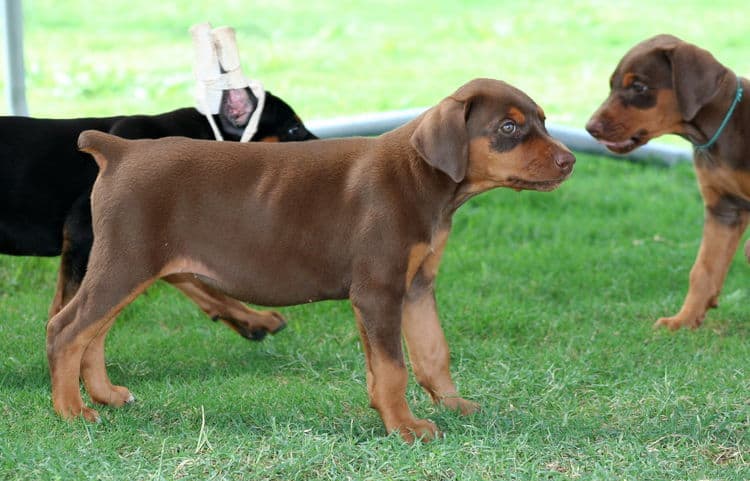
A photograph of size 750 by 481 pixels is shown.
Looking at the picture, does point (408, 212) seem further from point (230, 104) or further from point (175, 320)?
point (175, 320)

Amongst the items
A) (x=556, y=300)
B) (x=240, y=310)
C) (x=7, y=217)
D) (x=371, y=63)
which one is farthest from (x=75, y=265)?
(x=371, y=63)

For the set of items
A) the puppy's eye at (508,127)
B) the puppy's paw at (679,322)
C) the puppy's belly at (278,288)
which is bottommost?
the puppy's paw at (679,322)

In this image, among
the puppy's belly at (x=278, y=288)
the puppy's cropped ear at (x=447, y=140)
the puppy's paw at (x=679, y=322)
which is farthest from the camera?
the puppy's paw at (x=679, y=322)

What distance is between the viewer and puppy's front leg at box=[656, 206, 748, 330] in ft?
22.6

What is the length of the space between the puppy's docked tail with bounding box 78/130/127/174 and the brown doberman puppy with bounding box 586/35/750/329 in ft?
9.21

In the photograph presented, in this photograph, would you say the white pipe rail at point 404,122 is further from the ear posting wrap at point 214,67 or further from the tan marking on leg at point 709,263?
the ear posting wrap at point 214,67

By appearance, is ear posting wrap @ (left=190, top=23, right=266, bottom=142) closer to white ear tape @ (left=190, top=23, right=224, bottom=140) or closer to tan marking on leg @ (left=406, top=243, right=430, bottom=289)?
white ear tape @ (left=190, top=23, right=224, bottom=140)

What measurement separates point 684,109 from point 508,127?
1956 millimetres

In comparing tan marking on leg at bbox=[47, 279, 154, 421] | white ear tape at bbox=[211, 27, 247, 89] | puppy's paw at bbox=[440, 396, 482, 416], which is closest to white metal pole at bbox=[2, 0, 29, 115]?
white ear tape at bbox=[211, 27, 247, 89]

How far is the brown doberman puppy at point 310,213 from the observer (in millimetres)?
4828

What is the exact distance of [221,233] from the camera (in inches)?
195

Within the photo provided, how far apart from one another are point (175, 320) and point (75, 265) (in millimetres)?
1201

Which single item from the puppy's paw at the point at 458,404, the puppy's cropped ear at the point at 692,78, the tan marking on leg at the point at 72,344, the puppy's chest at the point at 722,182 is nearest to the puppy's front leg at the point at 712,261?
the puppy's chest at the point at 722,182

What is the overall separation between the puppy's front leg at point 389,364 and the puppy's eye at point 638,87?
2.44 metres
